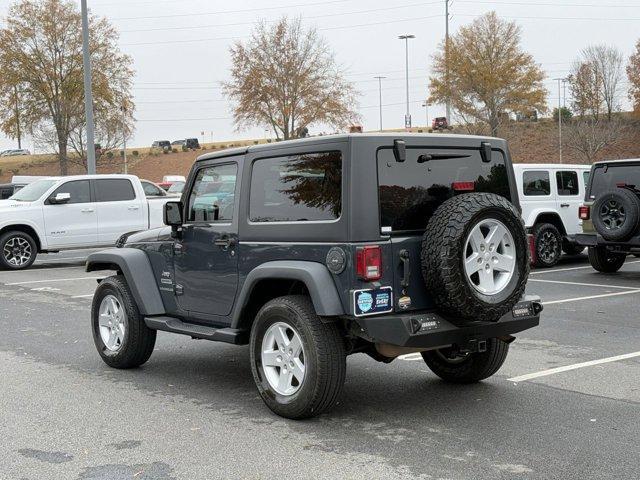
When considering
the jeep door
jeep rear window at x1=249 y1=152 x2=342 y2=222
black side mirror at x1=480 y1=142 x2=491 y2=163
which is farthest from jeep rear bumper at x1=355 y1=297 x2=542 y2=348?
the jeep door

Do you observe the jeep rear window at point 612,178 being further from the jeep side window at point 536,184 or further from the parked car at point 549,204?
the jeep side window at point 536,184

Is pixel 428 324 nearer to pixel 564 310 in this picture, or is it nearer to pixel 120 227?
pixel 564 310

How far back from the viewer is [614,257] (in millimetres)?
14281

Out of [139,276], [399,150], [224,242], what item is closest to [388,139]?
[399,150]

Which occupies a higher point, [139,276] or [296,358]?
[139,276]

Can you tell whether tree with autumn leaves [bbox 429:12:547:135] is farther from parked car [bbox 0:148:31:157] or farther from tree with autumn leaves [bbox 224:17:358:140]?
parked car [bbox 0:148:31:157]

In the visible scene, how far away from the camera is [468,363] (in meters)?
6.32

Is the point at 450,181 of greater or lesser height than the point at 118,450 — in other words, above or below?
above

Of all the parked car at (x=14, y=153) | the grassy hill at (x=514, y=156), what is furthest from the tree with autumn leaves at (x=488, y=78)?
the parked car at (x=14, y=153)

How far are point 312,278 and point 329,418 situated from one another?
1045 millimetres

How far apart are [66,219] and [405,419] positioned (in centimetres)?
1291

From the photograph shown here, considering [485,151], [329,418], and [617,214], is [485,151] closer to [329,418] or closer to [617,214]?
[329,418]

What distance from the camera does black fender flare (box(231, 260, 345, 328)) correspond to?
16.7 ft

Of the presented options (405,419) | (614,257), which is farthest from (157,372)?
(614,257)
